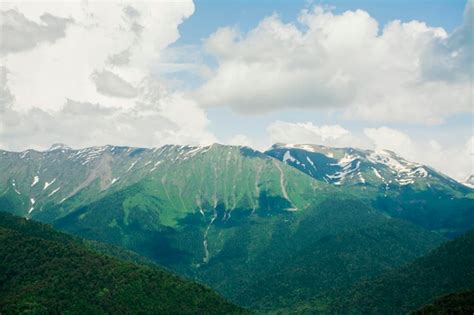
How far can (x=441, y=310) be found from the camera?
7687 inches

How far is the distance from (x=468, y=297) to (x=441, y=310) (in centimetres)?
1332

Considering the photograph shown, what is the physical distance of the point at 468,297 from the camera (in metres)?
199
